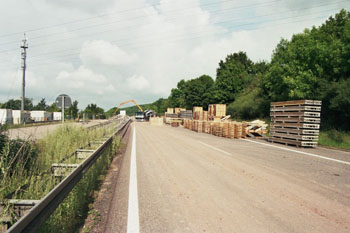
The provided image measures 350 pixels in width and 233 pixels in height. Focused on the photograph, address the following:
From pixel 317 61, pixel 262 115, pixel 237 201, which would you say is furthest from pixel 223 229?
pixel 262 115

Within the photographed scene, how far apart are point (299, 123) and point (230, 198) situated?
11235 millimetres

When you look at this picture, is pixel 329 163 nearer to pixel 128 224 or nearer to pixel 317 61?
pixel 128 224

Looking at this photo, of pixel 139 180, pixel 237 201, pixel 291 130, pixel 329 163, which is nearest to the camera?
pixel 237 201

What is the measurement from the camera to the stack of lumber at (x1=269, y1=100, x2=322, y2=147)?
13922 millimetres

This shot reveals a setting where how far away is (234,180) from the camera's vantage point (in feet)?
21.0

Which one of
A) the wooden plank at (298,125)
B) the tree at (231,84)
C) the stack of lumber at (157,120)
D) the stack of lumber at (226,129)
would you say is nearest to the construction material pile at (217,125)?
the stack of lumber at (226,129)

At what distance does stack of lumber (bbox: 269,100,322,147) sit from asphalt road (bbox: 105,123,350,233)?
5779 millimetres

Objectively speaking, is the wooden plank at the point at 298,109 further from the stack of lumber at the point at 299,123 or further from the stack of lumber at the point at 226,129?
the stack of lumber at the point at 226,129

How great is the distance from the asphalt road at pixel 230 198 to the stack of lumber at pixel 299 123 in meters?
5.78

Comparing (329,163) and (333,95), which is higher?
(333,95)

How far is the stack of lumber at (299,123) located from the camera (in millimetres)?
13922

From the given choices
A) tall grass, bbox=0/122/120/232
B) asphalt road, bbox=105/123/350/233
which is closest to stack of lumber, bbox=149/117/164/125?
tall grass, bbox=0/122/120/232

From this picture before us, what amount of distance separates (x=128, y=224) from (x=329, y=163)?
8.49m

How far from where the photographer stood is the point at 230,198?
501cm
